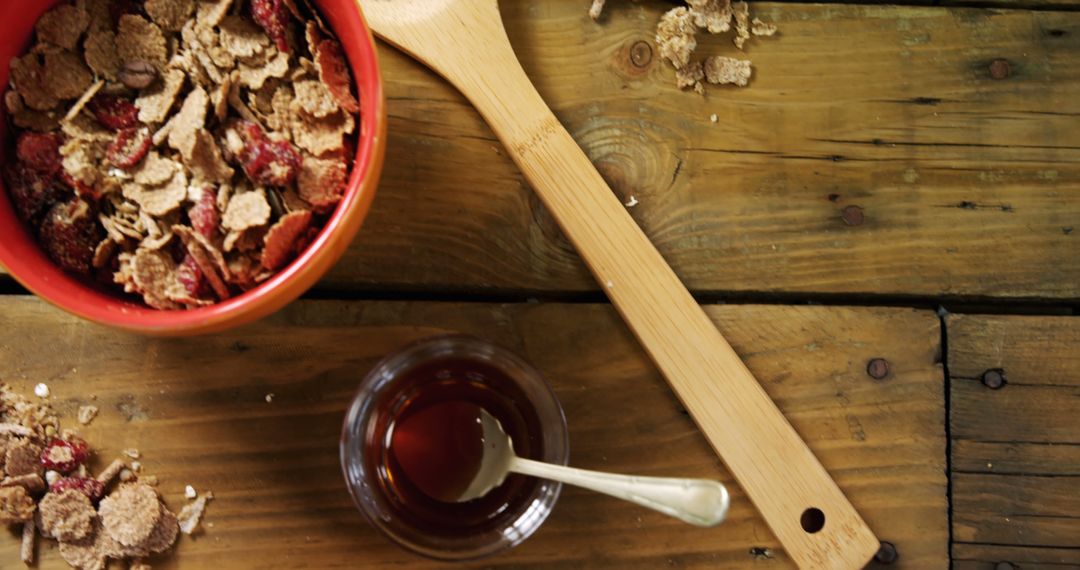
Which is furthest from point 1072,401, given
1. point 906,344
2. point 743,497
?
point 743,497

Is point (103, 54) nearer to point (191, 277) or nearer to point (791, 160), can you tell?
point (191, 277)

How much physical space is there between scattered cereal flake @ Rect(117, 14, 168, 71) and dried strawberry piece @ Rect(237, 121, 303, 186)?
95mm

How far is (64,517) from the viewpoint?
789 millimetres

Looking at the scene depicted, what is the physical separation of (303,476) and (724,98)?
518 mm

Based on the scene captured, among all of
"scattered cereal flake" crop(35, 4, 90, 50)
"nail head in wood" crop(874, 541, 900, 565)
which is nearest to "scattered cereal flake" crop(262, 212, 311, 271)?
"scattered cereal flake" crop(35, 4, 90, 50)

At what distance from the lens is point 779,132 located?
863 mm

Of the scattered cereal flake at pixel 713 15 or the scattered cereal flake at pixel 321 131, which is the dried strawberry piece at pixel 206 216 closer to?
the scattered cereal flake at pixel 321 131

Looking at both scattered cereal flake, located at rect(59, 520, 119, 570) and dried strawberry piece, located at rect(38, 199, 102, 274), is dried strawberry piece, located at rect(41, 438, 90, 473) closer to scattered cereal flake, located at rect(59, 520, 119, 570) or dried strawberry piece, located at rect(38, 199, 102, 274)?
scattered cereal flake, located at rect(59, 520, 119, 570)

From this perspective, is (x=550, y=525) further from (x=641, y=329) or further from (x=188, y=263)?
(x=188, y=263)

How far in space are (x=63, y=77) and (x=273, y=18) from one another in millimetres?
161

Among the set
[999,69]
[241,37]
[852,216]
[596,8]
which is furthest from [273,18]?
[999,69]

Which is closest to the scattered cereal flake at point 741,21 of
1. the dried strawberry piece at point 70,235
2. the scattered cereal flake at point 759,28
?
the scattered cereal flake at point 759,28

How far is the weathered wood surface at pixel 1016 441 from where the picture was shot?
33.5 inches

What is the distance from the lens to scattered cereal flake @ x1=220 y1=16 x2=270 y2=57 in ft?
2.25
